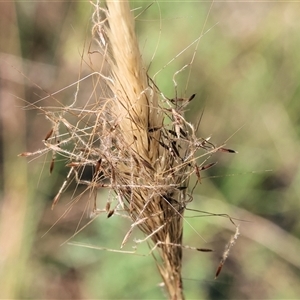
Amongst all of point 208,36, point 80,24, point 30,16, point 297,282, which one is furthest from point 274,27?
point 30,16

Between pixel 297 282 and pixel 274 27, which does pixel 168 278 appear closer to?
pixel 297 282

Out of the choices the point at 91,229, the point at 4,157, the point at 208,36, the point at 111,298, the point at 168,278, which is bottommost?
the point at 111,298

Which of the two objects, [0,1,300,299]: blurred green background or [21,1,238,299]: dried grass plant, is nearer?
[21,1,238,299]: dried grass plant

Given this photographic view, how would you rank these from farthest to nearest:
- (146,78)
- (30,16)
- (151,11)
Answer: (30,16), (151,11), (146,78)

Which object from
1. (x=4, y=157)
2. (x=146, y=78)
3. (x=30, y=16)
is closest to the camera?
(x=146, y=78)

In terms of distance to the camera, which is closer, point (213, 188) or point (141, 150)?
point (141, 150)

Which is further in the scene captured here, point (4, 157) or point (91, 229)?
point (4, 157)

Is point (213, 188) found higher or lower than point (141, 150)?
lower

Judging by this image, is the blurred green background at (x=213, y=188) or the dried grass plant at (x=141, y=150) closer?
the dried grass plant at (x=141, y=150)
